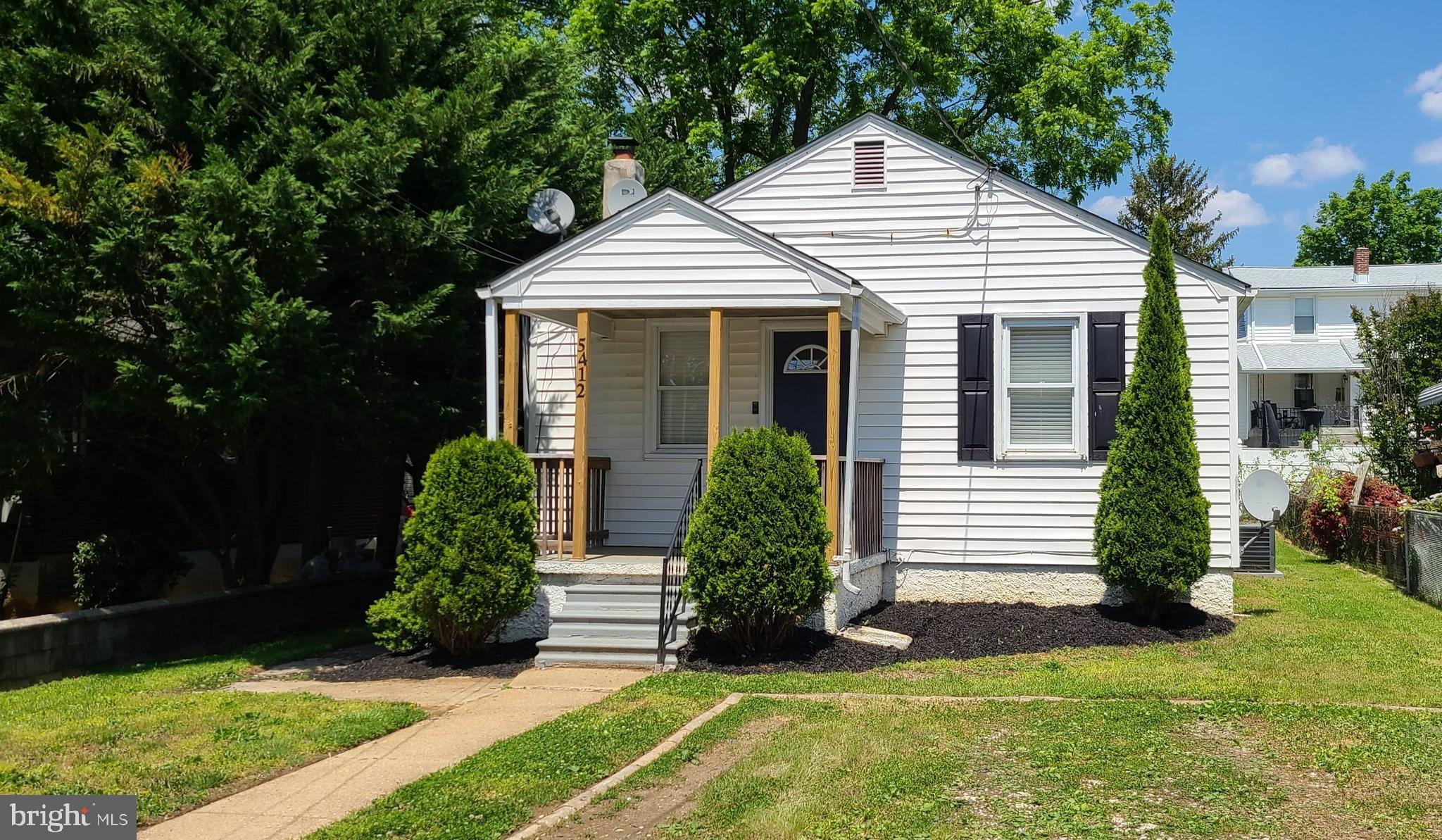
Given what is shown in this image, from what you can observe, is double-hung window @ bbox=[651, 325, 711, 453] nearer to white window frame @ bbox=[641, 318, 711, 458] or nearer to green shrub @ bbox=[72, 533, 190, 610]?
white window frame @ bbox=[641, 318, 711, 458]

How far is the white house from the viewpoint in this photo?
1181 centimetres

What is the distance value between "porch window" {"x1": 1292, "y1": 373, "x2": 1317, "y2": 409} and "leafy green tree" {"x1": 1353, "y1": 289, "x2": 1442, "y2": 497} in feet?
66.2

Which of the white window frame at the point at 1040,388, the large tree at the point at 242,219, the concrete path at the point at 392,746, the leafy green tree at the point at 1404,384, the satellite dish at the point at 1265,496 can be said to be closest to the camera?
the concrete path at the point at 392,746

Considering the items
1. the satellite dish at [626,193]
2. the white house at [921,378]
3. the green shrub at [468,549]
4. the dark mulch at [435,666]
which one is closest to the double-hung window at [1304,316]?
the white house at [921,378]

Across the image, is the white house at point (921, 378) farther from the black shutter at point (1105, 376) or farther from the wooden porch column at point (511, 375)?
the wooden porch column at point (511, 375)

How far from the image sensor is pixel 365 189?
10688 millimetres

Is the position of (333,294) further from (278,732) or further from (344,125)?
(278,732)

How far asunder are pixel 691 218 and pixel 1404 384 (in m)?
14.9

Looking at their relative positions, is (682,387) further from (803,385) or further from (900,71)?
(900,71)

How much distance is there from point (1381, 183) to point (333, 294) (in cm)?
5262

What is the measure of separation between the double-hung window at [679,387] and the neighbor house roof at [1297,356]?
1162 inches

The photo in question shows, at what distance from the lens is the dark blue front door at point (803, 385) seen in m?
12.4

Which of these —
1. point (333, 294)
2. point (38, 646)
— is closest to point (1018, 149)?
point (333, 294)

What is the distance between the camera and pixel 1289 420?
36.4 meters
